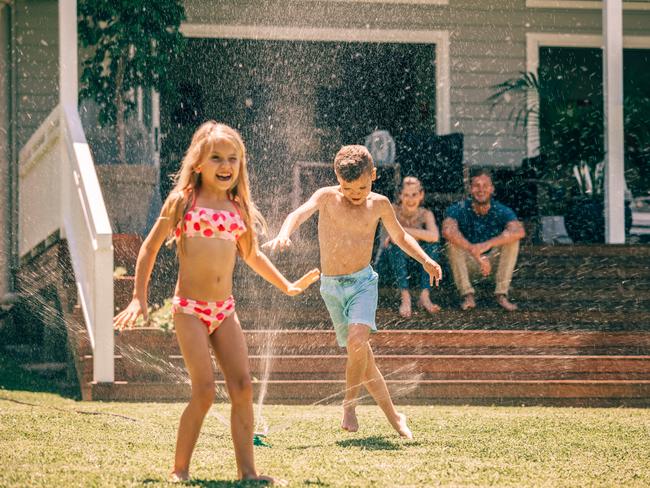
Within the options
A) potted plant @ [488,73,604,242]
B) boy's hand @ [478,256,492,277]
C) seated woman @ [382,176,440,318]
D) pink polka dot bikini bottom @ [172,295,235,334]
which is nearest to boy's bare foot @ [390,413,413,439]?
pink polka dot bikini bottom @ [172,295,235,334]

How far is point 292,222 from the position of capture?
5.67 meters

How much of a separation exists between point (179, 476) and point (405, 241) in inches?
86.4

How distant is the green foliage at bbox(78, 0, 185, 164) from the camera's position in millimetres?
11055

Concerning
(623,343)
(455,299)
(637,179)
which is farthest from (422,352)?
(637,179)

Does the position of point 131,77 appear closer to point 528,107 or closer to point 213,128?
point 528,107

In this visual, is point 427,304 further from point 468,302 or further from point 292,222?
point 292,222

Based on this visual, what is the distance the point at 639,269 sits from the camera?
10.2m

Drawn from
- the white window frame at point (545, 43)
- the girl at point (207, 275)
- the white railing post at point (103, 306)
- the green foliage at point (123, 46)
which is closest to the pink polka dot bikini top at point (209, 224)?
the girl at point (207, 275)

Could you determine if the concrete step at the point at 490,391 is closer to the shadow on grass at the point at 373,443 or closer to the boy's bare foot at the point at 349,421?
the boy's bare foot at the point at 349,421

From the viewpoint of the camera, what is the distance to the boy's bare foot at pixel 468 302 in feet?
29.7

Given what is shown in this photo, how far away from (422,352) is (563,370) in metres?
1.07

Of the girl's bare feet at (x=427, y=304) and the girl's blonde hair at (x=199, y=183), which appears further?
the girl's bare feet at (x=427, y=304)

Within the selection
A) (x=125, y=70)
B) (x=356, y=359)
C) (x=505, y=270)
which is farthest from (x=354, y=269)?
(x=125, y=70)

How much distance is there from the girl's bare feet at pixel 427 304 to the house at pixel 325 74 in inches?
103
